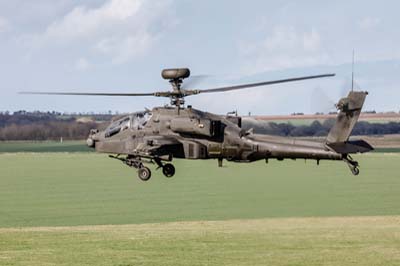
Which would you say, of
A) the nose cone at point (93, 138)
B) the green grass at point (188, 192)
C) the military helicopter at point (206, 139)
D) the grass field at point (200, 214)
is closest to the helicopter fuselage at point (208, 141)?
the military helicopter at point (206, 139)

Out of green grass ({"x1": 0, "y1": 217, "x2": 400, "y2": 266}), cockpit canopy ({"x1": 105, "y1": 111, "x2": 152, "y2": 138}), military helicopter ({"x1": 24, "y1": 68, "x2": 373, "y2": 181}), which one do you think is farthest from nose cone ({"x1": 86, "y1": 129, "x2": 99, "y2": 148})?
green grass ({"x1": 0, "y1": 217, "x2": 400, "y2": 266})

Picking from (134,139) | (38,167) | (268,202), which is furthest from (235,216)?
(38,167)

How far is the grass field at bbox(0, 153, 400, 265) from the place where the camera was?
50.5 m

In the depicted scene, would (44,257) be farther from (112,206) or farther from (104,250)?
(112,206)

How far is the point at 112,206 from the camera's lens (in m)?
83.3

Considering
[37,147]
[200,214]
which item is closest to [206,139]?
[200,214]

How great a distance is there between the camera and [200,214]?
250 ft

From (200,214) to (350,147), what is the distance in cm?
4139

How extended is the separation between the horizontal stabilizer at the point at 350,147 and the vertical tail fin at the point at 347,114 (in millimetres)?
192

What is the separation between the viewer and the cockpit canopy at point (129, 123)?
38.4 m

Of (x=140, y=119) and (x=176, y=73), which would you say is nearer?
(x=176, y=73)

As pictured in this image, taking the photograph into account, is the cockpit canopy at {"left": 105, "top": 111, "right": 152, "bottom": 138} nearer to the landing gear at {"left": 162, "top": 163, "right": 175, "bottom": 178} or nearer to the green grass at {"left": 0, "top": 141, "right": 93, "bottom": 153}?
the landing gear at {"left": 162, "top": 163, "right": 175, "bottom": 178}

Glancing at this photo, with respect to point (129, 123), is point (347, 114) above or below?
above

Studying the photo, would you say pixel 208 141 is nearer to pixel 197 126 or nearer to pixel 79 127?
pixel 197 126
